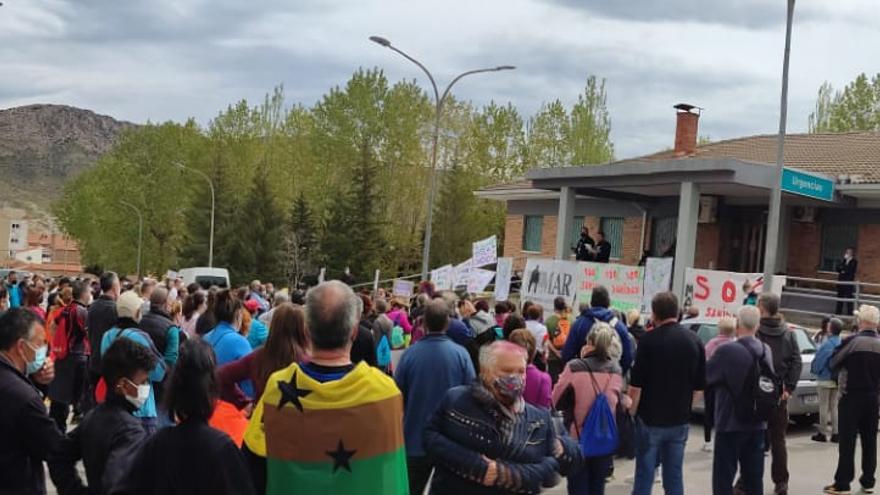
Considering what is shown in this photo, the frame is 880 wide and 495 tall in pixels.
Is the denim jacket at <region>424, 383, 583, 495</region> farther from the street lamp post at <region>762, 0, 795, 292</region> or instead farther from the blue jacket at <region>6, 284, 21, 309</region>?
the blue jacket at <region>6, 284, 21, 309</region>

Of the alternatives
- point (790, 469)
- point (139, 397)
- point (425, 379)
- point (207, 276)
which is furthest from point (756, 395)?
point (207, 276)

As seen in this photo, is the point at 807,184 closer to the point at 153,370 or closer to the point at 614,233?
the point at 614,233

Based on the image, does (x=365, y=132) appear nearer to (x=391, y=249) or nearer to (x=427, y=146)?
(x=427, y=146)

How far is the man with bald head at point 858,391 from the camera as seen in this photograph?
29.6ft

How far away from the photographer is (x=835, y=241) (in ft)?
88.3

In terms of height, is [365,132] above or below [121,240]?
above

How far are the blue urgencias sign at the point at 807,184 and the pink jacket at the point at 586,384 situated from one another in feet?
53.3

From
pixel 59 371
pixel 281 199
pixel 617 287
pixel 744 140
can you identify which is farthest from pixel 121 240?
pixel 59 371

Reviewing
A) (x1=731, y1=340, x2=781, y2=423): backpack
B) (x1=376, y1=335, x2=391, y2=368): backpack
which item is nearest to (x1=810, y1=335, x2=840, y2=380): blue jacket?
(x1=731, y1=340, x2=781, y2=423): backpack

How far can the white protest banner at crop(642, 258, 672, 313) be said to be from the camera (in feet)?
66.2

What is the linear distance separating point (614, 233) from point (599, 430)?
27061 mm

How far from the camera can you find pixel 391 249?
56.0 meters

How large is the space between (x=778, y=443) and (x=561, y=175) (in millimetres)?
19315

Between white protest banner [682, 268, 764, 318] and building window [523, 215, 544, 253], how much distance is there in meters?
16.8
